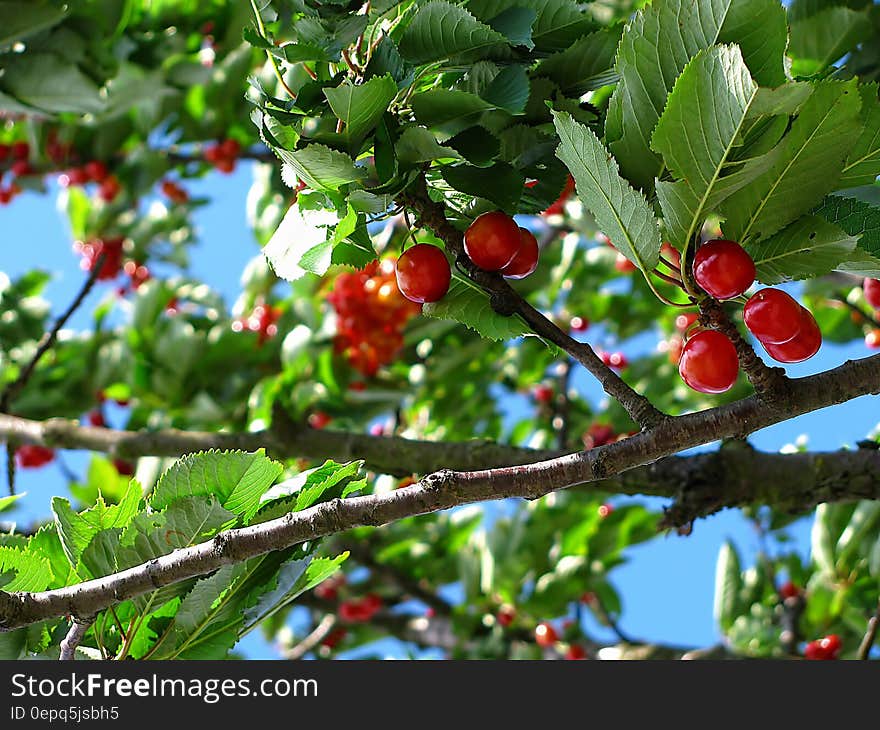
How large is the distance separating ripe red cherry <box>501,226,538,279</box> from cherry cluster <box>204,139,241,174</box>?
3242 mm

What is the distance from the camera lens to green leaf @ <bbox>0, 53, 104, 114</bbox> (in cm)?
264

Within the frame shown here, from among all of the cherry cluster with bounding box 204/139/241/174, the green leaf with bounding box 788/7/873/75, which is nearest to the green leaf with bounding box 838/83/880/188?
the green leaf with bounding box 788/7/873/75

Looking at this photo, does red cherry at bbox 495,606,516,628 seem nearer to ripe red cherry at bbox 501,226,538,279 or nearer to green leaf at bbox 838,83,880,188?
ripe red cherry at bbox 501,226,538,279

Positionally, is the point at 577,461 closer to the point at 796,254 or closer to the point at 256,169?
the point at 796,254

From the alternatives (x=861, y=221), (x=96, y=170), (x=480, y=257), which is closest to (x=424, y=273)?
(x=480, y=257)

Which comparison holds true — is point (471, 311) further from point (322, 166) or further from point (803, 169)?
point (803, 169)

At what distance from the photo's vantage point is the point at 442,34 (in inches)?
51.4

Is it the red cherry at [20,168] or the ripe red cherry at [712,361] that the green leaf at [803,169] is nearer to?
the ripe red cherry at [712,361]

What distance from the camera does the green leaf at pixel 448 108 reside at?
1.28m

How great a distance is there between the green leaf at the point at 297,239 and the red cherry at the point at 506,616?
3.18 meters

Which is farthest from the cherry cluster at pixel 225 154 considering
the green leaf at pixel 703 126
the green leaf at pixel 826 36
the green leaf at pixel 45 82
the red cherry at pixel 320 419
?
the green leaf at pixel 703 126

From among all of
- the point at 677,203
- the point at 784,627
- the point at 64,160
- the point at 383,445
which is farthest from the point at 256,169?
the point at 677,203

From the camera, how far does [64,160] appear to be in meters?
4.48

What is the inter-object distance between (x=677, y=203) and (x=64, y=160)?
4.00 meters
